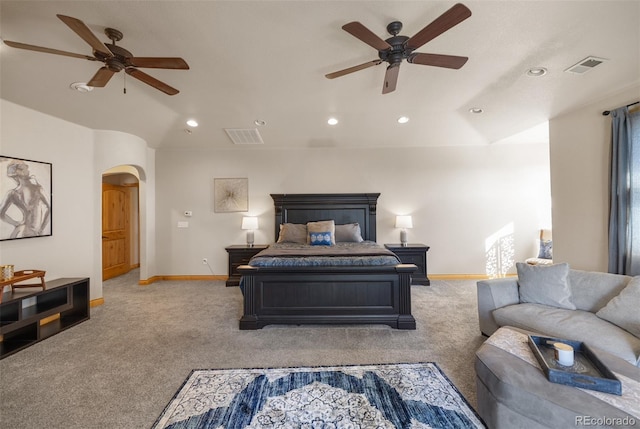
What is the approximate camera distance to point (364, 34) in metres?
1.80

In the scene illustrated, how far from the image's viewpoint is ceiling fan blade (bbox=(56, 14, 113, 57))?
1575 mm

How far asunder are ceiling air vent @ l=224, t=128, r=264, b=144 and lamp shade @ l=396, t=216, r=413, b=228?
10.0 feet

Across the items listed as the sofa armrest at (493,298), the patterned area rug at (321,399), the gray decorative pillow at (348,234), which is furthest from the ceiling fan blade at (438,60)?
the gray decorative pillow at (348,234)

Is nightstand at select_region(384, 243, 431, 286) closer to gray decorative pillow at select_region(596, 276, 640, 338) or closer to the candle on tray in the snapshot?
gray decorative pillow at select_region(596, 276, 640, 338)

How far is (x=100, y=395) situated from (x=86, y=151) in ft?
11.2

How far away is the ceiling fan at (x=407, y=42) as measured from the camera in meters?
1.68

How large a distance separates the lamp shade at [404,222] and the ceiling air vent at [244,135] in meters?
3.05

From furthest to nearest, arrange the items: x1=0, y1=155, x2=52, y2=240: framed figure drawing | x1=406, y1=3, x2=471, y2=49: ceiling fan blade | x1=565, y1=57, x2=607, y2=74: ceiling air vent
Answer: x1=0, y1=155, x2=52, y2=240: framed figure drawing, x1=565, y1=57, x2=607, y2=74: ceiling air vent, x1=406, y1=3, x2=471, y2=49: ceiling fan blade

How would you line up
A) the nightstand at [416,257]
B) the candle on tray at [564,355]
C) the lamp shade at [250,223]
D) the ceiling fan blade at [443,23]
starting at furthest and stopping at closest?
the lamp shade at [250,223] < the nightstand at [416,257] < the ceiling fan blade at [443,23] < the candle on tray at [564,355]

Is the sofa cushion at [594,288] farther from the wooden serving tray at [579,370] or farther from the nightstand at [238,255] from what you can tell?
the nightstand at [238,255]

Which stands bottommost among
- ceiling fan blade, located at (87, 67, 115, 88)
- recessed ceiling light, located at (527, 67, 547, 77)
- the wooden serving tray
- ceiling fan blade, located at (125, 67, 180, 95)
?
the wooden serving tray

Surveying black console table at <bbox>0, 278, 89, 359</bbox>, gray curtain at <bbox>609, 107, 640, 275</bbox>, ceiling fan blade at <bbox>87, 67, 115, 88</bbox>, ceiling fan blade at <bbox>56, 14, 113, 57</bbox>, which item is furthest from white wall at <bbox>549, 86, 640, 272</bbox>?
black console table at <bbox>0, 278, 89, 359</bbox>

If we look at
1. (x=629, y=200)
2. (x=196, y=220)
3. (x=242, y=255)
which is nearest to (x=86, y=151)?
(x=196, y=220)

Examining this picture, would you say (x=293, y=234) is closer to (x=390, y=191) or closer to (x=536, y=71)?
(x=390, y=191)
